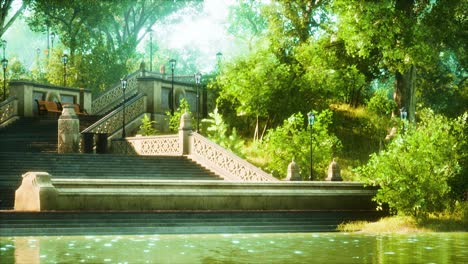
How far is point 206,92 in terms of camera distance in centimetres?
4969

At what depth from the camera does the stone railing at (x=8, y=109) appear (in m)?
43.6

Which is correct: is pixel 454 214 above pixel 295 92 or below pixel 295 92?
below

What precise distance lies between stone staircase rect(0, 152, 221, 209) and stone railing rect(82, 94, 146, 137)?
5901 millimetres

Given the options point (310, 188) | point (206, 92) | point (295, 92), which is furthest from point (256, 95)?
point (310, 188)

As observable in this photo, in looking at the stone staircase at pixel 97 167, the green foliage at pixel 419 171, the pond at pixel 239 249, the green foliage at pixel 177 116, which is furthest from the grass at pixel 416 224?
the green foliage at pixel 177 116

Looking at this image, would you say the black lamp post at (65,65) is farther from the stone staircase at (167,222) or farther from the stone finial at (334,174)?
the stone staircase at (167,222)

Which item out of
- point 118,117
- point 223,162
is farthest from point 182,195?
point 118,117

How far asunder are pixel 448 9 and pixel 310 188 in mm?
13778

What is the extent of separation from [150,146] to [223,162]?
5402 millimetres

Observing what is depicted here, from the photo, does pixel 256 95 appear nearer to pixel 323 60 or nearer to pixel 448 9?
pixel 323 60

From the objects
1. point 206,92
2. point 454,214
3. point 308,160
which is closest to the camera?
point 454,214

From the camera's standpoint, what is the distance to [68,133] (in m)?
37.9

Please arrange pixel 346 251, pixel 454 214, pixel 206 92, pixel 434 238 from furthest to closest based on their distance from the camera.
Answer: pixel 206 92
pixel 454 214
pixel 434 238
pixel 346 251

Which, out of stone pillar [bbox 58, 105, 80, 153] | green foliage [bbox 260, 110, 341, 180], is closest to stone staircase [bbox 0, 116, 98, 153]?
stone pillar [bbox 58, 105, 80, 153]
